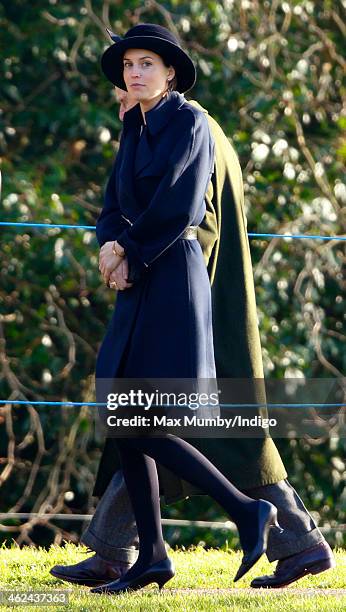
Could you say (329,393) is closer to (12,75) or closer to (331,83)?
(331,83)

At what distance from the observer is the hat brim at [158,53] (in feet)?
14.1

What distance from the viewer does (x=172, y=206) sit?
13.8 ft

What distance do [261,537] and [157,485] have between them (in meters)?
0.38

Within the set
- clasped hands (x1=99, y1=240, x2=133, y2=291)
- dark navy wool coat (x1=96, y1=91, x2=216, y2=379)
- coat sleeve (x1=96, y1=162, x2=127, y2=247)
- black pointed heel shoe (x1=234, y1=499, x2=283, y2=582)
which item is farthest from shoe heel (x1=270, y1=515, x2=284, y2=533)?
coat sleeve (x1=96, y1=162, x2=127, y2=247)

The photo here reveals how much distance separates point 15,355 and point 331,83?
254cm

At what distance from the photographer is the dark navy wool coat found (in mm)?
4207

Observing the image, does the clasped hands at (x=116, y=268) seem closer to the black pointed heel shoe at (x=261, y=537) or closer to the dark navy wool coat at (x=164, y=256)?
the dark navy wool coat at (x=164, y=256)

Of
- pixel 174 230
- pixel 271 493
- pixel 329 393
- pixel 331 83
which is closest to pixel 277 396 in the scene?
pixel 329 393

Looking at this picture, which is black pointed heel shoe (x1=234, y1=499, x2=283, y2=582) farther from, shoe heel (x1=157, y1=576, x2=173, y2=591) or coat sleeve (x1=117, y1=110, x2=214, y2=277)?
coat sleeve (x1=117, y1=110, x2=214, y2=277)

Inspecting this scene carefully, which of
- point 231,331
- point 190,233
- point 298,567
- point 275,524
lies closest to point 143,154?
point 190,233

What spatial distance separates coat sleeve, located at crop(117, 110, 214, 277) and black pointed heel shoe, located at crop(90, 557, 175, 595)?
0.85 meters

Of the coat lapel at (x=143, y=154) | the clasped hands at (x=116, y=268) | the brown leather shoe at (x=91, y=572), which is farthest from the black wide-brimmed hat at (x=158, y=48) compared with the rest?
the brown leather shoe at (x=91, y=572)

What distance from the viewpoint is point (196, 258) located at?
14.2 feet

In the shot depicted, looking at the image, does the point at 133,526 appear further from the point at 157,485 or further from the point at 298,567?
the point at 298,567
